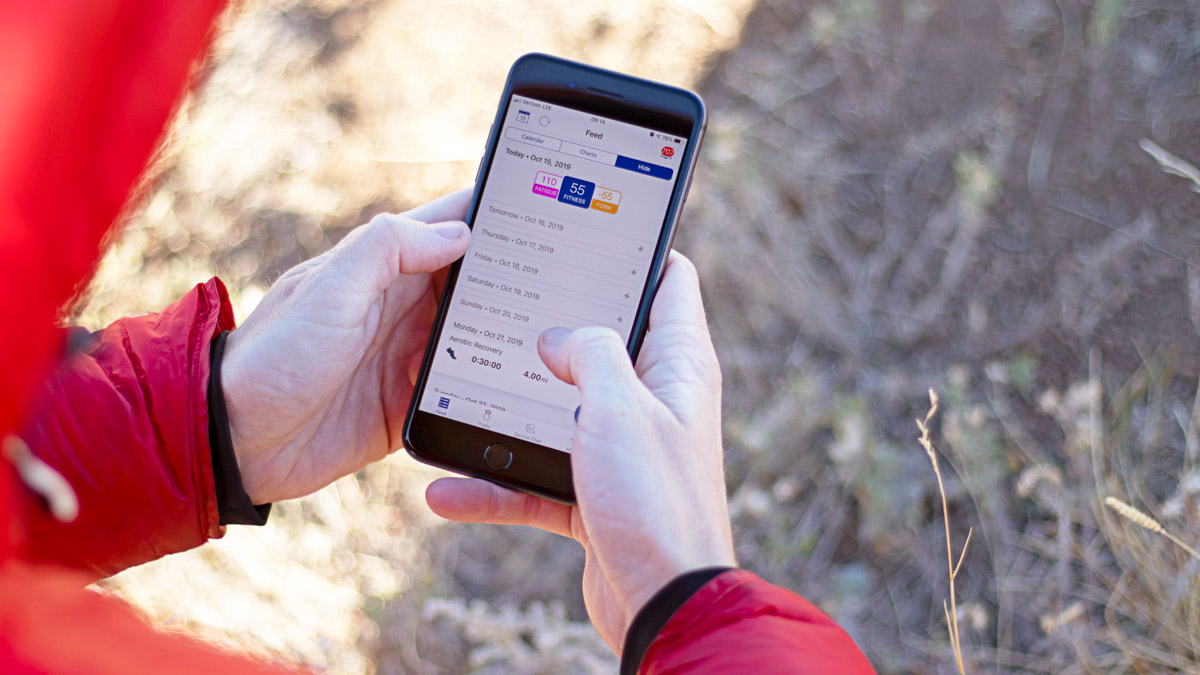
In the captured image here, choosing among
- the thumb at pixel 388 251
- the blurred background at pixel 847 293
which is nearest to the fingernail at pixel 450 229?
the thumb at pixel 388 251

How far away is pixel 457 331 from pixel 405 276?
18 centimetres

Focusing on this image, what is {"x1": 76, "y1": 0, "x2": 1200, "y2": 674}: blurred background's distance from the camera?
1.74 meters

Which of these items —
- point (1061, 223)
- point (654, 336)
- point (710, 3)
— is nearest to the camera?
point (654, 336)

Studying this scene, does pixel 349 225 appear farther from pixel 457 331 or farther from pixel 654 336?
pixel 654 336

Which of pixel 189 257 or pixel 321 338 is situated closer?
pixel 321 338

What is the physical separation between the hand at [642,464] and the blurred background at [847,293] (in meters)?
0.67

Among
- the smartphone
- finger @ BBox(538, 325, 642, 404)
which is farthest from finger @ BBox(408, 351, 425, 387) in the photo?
finger @ BBox(538, 325, 642, 404)

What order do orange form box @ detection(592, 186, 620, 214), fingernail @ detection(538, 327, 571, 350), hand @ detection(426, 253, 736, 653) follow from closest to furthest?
hand @ detection(426, 253, 736, 653)
fingernail @ detection(538, 327, 571, 350)
orange form box @ detection(592, 186, 620, 214)

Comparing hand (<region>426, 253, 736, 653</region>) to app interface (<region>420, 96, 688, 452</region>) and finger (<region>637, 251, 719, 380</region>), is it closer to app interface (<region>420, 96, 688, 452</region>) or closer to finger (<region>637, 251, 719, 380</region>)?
finger (<region>637, 251, 719, 380</region>)

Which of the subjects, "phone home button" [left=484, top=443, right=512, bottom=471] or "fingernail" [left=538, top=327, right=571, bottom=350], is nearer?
"fingernail" [left=538, top=327, right=571, bottom=350]

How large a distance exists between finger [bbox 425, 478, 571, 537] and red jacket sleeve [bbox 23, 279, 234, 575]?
0.41 meters

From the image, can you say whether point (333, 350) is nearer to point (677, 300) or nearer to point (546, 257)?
point (546, 257)

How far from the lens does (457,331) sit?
1.44 metres

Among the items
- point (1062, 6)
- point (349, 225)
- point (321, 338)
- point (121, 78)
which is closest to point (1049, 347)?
point (1062, 6)
